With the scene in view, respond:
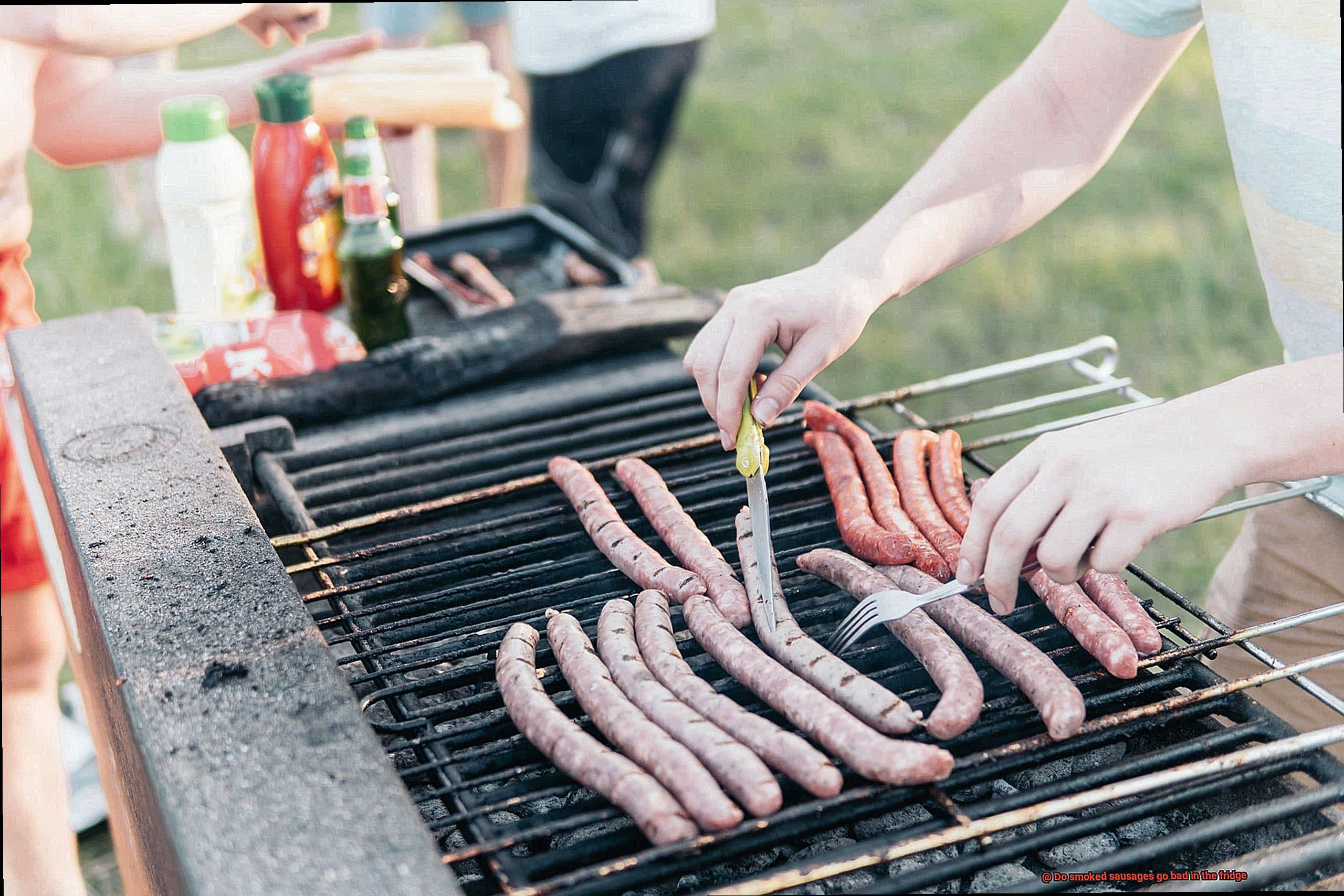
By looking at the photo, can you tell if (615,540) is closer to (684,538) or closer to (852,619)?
(684,538)

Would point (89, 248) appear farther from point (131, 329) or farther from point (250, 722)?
point (250, 722)

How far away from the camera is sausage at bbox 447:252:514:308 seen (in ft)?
12.1

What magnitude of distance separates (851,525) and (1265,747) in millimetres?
855

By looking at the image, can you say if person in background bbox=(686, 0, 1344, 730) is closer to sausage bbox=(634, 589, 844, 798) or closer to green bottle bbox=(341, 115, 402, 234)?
sausage bbox=(634, 589, 844, 798)

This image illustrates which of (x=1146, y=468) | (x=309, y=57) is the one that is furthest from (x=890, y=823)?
(x=309, y=57)

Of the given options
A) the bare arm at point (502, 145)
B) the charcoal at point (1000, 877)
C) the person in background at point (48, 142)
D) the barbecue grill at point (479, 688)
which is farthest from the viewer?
the bare arm at point (502, 145)

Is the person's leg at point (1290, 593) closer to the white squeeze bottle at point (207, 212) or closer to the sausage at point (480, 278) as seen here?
the sausage at point (480, 278)

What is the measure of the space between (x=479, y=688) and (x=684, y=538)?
0.50 meters

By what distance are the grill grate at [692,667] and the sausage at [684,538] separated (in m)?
0.07

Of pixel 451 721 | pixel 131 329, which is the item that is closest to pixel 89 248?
pixel 131 329

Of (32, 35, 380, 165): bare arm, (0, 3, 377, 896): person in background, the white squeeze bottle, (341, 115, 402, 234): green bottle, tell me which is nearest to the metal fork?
(341, 115, 402, 234): green bottle

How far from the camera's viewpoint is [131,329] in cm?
299

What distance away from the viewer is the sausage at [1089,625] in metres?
1.94

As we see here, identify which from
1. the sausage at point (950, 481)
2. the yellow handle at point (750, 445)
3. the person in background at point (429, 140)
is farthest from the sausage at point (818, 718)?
the person in background at point (429, 140)
